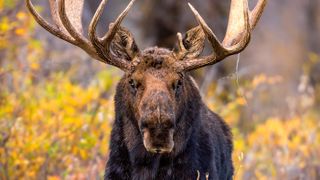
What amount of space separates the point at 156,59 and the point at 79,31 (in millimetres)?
939

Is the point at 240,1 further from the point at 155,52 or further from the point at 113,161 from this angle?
the point at 113,161

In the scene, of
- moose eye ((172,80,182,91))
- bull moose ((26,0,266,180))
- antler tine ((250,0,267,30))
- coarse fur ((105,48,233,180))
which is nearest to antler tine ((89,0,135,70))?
bull moose ((26,0,266,180))

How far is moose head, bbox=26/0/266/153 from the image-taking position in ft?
24.1

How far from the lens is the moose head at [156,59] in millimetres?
7352

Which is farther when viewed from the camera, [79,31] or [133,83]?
[79,31]

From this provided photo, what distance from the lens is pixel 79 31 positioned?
8430 mm

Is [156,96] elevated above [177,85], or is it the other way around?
[156,96]

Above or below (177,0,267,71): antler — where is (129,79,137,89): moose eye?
above

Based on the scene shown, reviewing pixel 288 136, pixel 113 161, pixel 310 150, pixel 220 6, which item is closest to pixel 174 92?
pixel 113 161

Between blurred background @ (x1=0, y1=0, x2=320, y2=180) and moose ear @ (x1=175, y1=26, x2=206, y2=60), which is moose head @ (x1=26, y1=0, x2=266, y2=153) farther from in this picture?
blurred background @ (x1=0, y1=0, x2=320, y2=180)

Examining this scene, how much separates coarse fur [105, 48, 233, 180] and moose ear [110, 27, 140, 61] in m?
0.12

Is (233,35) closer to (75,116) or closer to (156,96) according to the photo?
(156,96)

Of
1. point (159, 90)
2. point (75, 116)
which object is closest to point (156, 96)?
point (159, 90)

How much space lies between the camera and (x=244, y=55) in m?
21.2
